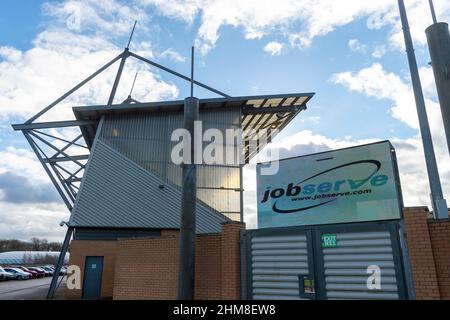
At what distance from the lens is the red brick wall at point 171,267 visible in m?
10.3

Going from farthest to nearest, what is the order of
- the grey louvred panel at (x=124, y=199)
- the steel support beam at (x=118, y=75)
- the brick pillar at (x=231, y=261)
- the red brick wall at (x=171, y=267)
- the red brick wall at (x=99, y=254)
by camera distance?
the steel support beam at (x=118, y=75) → the grey louvred panel at (x=124, y=199) → the red brick wall at (x=99, y=254) → the red brick wall at (x=171, y=267) → the brick pillar at (x=231, y=261)

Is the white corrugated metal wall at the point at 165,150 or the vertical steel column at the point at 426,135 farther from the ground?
the white corrugated metal wall at the point at 165,150

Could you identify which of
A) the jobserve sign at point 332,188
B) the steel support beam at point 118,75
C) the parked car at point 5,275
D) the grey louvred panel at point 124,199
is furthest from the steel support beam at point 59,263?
the parked car at point 5,275

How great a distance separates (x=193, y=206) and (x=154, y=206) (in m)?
12.2

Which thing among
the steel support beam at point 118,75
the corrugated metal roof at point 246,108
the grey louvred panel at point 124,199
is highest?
the steel support beam at point 118,75

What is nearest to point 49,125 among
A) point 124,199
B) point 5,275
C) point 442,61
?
point 124,199

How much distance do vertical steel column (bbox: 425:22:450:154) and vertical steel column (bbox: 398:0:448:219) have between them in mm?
3062

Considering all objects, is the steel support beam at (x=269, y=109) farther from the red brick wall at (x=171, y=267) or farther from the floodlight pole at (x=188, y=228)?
the floodlight pole at (x=188, y=228)

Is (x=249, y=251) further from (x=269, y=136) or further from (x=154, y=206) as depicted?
(x=269, y=136)

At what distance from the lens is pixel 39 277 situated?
49.6 metres

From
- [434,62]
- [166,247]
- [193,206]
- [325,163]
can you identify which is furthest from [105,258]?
[434,62]

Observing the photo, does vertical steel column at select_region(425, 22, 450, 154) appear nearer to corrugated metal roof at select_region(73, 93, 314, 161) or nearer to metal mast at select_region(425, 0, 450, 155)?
metal mast at select_region(425, 0, 450, 155)

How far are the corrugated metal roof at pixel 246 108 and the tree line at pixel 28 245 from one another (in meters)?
126

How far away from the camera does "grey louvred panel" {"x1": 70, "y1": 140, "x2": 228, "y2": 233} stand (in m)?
21.6
